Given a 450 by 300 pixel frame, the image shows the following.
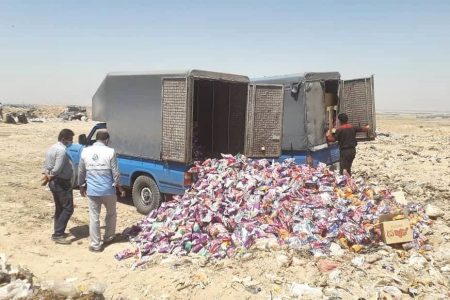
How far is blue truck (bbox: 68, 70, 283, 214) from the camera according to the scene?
795 centimetres

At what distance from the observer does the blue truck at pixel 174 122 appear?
795 centimetres

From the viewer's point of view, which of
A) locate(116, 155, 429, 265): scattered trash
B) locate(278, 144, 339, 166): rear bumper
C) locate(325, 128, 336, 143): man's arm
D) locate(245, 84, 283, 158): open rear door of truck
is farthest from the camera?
locate(325, 128, 336, 143): man's arm

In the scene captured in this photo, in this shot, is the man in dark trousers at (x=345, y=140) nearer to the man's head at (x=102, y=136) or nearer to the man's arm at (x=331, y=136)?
the man's arm at (x=331, y=136)

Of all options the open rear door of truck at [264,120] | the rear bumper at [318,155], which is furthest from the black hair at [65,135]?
the rear bumper at [318,155]

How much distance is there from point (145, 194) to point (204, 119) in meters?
2.67

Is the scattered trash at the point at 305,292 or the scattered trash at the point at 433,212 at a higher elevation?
the scattered trash at the point at 433,212

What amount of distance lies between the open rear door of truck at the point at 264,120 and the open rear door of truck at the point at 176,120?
191 centimetres

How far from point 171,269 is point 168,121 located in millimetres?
3145

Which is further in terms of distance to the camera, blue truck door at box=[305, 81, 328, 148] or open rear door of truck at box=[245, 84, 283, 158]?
blue truck door at box=[305, 81, 328, 148]

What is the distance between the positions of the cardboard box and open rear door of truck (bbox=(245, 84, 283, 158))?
3.57 meters

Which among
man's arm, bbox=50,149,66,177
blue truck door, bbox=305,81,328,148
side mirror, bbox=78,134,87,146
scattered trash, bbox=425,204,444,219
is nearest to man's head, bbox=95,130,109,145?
man's arm, bbox=50,149,66,177

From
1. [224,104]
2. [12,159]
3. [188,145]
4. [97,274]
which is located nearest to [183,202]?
[188,145]

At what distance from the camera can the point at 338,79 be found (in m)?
10.5

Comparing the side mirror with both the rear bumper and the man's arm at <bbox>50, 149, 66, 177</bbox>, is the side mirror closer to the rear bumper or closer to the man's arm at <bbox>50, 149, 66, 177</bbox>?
the man's arm at <bbox>50, 149, 66, 177</bbox>
